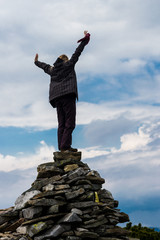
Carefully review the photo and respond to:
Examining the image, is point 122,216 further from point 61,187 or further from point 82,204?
point 61,187

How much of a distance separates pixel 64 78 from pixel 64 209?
5.10 m

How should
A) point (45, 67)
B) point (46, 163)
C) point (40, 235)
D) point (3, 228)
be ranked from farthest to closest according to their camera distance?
point (45, 67) < point (46, 163) < point (3, 228) < point (40, 235)

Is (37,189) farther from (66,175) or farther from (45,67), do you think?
(45,67)

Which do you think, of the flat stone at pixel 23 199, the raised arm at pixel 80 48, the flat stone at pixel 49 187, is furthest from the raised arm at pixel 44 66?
the flat stone at pixel 23 199

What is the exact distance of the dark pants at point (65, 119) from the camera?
38.4 ft

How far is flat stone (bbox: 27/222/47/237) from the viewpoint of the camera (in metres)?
9.13

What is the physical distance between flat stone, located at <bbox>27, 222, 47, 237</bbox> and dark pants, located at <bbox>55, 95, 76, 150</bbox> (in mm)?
3310

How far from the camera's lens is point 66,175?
35.1ft

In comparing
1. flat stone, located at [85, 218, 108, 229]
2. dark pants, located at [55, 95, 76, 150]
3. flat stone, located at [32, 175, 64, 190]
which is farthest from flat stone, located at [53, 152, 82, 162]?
flat stone, located at [85, 218, 108, 229]

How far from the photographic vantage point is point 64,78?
12.0m

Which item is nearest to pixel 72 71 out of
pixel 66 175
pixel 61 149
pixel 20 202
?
pixel 61 149

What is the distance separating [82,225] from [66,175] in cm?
188

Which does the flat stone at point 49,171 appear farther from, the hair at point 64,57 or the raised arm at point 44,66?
the hair at point 64,57

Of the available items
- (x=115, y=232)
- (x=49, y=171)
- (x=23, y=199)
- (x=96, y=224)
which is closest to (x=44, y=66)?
(x=49, y=171)
